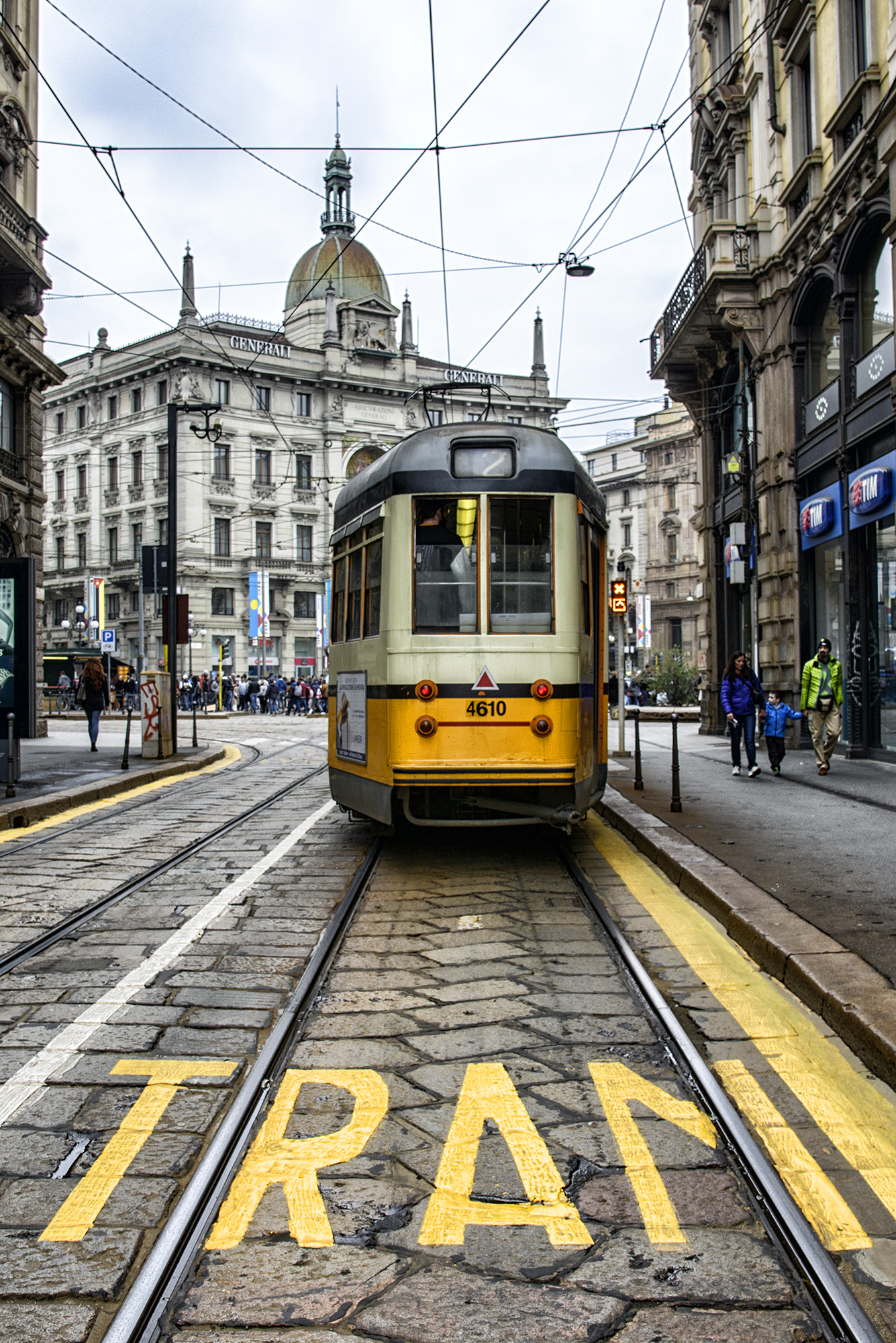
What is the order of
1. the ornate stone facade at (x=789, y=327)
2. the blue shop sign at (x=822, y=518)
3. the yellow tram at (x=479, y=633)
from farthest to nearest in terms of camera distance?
the blue shop sign at (x=822, y=518) → the ornate stone facade at (x=789, y=327) → the yellow tram at (x=479, y=633)

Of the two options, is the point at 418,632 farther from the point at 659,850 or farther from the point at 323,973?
the point at 323,973

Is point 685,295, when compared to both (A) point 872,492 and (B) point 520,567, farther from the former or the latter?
(B) point 520,567

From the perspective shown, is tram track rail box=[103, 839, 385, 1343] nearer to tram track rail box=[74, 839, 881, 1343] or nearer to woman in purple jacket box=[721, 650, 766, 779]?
tram track rail box=[74, 839, 881, 1343]

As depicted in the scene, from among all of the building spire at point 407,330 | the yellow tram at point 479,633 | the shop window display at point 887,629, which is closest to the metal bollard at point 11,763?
the yellow tram at point 479,633

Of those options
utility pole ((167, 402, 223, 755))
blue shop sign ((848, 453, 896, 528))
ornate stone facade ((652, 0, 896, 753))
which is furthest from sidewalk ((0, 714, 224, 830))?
blue shop sign ((848, 453, 896, 528))

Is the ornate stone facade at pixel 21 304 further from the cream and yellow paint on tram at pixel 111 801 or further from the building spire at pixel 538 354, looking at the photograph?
the building spire at pixel 538 354

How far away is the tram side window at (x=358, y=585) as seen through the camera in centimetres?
852

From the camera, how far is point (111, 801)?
13.3m

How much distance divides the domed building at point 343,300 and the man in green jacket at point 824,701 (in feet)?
183

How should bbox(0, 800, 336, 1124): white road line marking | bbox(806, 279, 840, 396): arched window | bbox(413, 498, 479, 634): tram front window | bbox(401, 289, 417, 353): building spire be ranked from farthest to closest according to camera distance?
bbox(401, 289, 417, 353): building spire < bbox(806, 279, 840, 396): arched window < bbox(413, 498, 479, 634): tram front window < bbox(0, 800, 336, 1124): white road line marking

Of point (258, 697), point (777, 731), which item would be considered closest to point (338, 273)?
point (258, 697)

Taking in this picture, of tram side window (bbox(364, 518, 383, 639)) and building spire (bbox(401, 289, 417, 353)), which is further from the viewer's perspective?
building spire (bbox(401, 289, 417, 353))

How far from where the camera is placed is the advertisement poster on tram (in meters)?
8.71

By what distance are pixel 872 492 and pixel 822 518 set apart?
2.04 m
